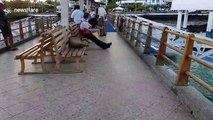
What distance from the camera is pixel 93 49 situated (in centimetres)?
994

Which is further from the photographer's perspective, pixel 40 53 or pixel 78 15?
pixel 78 15

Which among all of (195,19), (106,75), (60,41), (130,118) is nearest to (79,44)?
(60,41)

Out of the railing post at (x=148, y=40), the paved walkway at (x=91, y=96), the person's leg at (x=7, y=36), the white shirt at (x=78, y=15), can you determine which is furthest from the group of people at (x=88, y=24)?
the paved walkway at (x=91, y=96)

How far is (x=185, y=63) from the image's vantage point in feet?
15.9

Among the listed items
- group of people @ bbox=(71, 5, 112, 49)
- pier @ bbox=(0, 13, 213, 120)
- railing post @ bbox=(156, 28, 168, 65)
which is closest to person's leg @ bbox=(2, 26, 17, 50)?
pier @ bbox=(0, 13, 213, 120)

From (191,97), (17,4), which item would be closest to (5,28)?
(191,97)

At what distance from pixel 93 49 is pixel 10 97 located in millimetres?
5414

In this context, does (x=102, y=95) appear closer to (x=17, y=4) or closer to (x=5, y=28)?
(x=5, y=28)

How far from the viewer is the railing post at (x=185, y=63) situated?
15.6ft

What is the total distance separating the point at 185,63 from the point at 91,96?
1.75m

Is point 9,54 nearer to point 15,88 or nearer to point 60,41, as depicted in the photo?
point 60,41

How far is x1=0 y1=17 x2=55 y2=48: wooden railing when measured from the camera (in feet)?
37.6

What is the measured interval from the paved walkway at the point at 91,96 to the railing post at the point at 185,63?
0.30 metres

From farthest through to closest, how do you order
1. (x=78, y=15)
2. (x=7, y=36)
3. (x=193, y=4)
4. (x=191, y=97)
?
1. (x=193, y=4)
2. (x=78, y=15)
3. (x=7, y=36)
4. (x=191, y=97)
